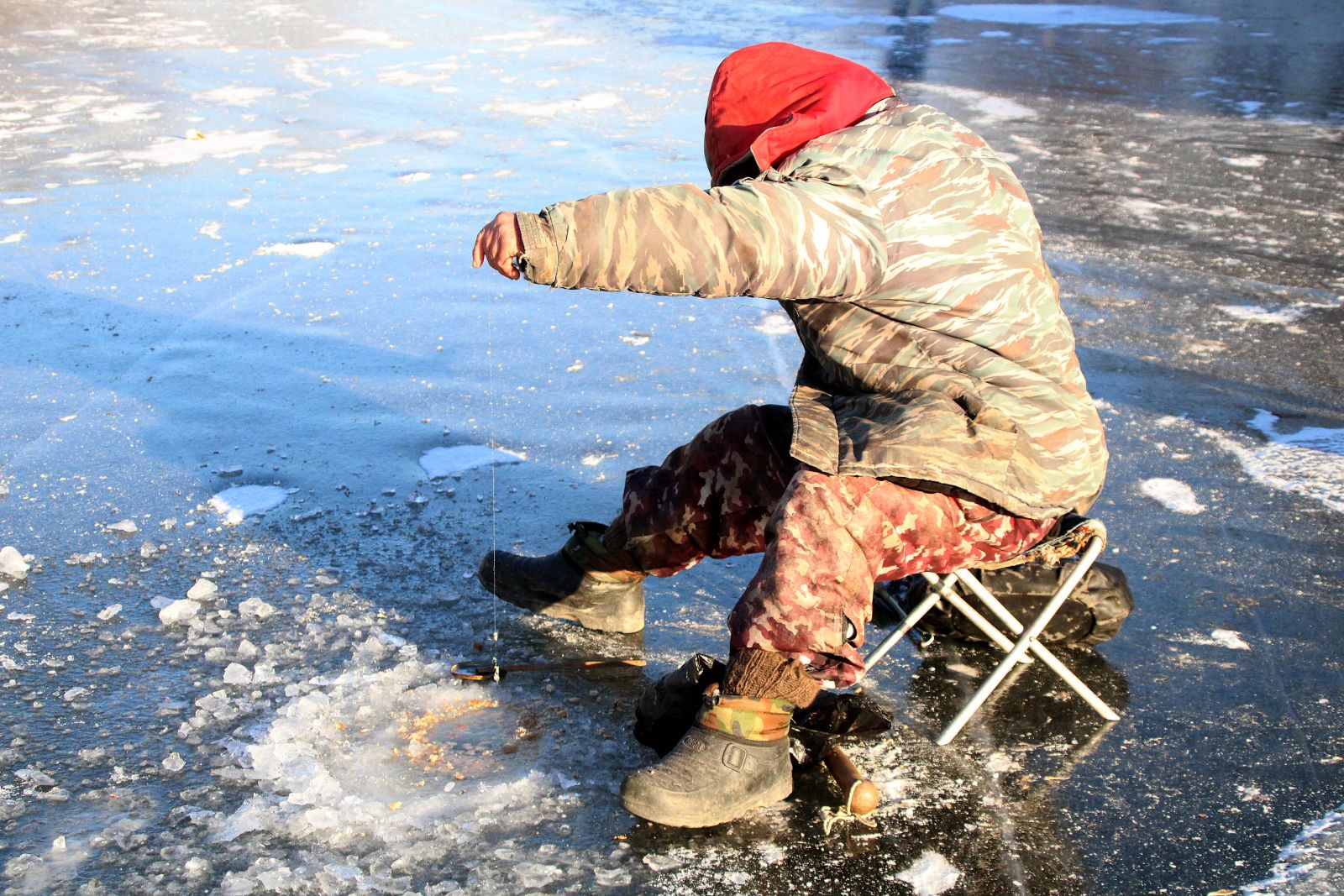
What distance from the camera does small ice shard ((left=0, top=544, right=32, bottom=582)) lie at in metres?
3.46

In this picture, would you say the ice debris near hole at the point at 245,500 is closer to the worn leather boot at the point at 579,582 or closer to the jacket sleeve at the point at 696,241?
the worn leather boot at the point at 579,582

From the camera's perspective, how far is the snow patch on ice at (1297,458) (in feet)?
13.6

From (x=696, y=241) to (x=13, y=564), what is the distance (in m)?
2.26

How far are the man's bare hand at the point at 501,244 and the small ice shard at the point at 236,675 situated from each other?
4.23ft

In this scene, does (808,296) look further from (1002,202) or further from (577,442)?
(577,442)

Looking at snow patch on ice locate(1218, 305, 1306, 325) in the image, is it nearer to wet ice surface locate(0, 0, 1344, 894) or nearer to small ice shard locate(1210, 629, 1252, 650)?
wet ice surface locate(0, 0, 1344, 894)

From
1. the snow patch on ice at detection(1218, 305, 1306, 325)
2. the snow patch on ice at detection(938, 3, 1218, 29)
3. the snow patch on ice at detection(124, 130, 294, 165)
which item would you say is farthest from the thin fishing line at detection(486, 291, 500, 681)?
the snow patch on ice at detection(938, 3, 1218, 29)

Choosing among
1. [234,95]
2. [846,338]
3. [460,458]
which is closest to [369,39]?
[234,95]

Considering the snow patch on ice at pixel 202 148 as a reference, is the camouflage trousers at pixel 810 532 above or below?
above

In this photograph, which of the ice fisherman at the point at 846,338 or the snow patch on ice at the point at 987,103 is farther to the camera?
the snow patch on ice at the point at 987,103

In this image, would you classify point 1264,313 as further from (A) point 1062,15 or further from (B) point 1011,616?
(A) point 1062,15

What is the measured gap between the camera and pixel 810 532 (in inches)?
99.5

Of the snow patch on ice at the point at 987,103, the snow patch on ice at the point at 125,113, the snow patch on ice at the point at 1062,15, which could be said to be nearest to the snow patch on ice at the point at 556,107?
the snow patch on ice at the point at 125,113

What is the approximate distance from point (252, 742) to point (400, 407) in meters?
2.07
